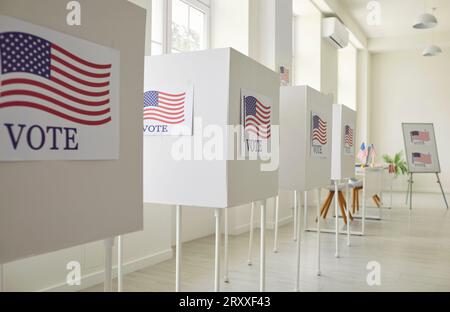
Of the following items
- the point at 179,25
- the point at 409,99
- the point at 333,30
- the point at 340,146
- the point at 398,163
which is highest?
the point at 333,30

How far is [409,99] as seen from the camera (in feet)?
32.5

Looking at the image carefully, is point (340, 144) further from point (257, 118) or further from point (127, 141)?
point (127, 141)

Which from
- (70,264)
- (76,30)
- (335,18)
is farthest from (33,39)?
(335,18)

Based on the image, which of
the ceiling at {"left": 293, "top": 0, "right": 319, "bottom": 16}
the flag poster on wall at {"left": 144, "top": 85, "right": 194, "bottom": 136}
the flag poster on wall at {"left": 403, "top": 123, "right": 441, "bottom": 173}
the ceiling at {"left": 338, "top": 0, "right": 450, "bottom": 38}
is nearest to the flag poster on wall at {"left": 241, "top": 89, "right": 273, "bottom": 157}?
the flag poster on wall at {"left": 144, "top": 85, "right": 194, "bottom": 136}

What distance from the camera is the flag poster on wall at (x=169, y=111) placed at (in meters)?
1.84

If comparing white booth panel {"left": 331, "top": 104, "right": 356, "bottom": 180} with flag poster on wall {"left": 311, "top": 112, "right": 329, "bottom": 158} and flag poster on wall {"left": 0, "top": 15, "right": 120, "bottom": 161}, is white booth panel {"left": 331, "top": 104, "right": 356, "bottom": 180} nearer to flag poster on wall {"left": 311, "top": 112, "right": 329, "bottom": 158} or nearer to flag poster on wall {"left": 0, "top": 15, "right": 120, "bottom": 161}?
flag poster on wall {"left": 311, "top": 112, "right": 329, "bottom": 158}

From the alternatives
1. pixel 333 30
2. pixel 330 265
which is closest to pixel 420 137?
pixel 333 30

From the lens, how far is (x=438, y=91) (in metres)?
9.61

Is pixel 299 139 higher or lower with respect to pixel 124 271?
higher

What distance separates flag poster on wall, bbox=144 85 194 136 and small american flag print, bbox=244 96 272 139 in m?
0.25

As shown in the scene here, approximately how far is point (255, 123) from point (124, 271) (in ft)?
5.22

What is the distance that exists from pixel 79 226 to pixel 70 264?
1611mm

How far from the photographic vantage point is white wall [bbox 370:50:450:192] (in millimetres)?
9578

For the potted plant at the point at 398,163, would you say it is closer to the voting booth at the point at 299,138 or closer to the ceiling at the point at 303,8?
the ceiling at the point at 303,8
